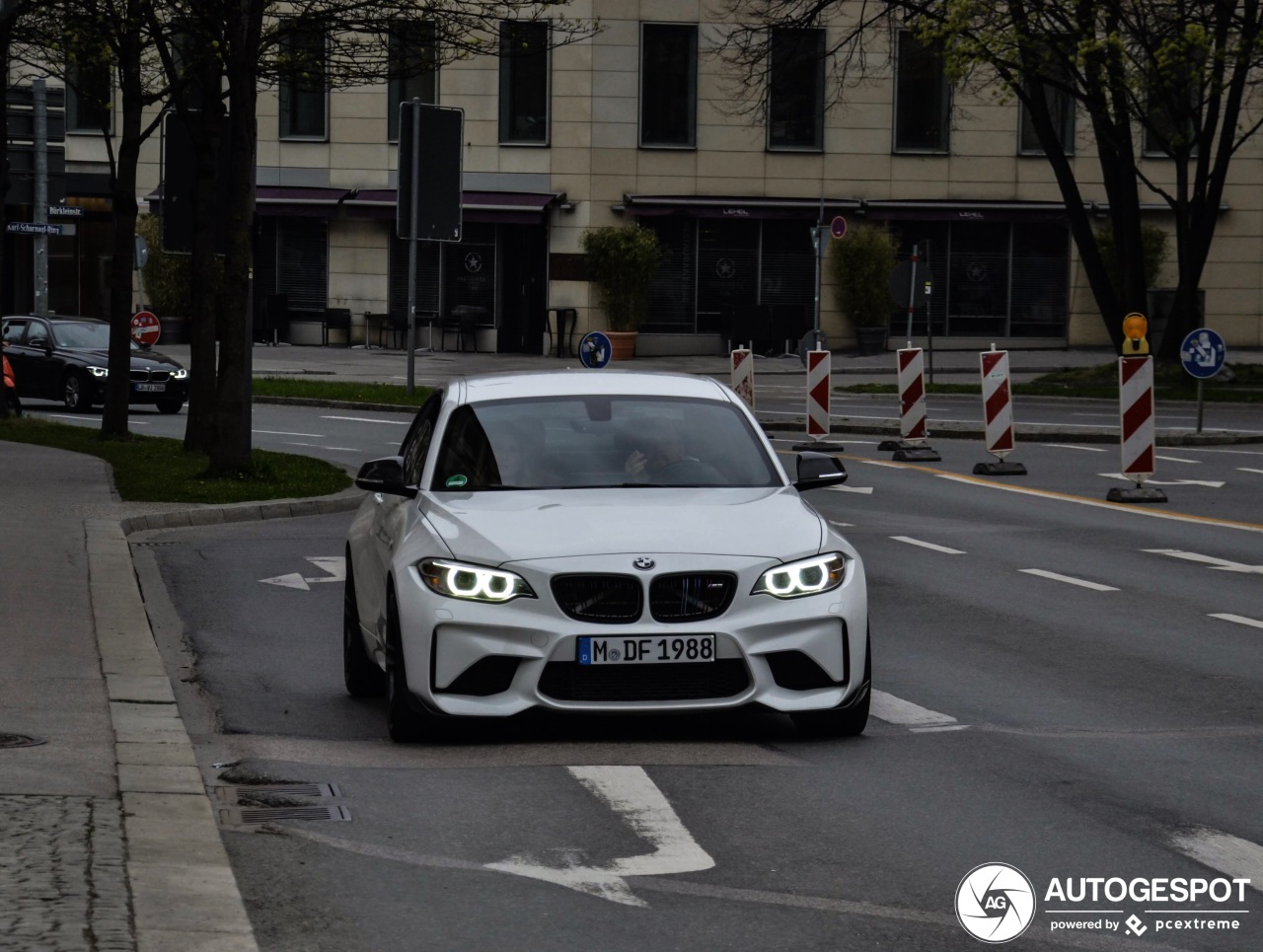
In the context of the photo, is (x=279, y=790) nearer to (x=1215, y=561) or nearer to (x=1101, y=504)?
(x=1215, y=561)

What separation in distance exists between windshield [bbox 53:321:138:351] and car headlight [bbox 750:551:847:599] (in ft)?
96.7

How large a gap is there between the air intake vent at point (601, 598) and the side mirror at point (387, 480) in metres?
1.29

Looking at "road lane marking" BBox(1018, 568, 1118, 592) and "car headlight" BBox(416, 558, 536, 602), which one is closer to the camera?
"car headlight" BBox(416, 558, 536, 602)

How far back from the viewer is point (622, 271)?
50938 mm

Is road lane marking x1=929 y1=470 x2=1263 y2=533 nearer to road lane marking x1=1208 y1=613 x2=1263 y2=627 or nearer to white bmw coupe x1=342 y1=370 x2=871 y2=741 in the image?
road lane marking x1=1208 y1=613 x2=1263 y2=627

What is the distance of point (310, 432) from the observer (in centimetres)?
3042

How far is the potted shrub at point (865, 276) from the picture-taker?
51.6 meters

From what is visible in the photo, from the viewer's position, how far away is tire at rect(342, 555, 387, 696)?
9.58m

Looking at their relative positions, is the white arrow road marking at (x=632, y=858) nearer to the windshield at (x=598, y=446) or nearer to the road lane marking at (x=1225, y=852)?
the road lane marking at (x=1225, y=852)

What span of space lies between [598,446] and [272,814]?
255cm

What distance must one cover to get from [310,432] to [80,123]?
27.7 meters

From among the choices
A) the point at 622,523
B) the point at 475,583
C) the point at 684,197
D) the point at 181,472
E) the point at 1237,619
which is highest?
the point at 684,197

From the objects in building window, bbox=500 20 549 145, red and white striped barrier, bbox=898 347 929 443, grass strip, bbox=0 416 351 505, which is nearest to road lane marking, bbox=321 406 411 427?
grass strip, bbox=0 416 351 505

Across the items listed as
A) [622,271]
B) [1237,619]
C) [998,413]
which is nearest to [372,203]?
[622,271]
